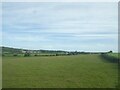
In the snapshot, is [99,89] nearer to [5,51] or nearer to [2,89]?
[2,89]

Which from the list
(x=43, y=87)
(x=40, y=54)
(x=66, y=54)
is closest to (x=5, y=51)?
(x=40, y=54)

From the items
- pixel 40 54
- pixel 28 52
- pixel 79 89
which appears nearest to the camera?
pixel 79 89

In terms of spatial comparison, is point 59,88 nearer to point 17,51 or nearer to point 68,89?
point 68,89

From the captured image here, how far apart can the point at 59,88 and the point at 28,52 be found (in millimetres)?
66551

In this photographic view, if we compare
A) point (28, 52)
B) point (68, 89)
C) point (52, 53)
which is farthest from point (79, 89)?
point (52, 53)

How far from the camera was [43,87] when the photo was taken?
81.5ft

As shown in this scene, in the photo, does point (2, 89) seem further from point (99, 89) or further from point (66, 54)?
point (66, 54)

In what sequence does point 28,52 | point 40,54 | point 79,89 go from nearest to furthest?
1. point 79,89
2. point 28,52
3. point 40,54

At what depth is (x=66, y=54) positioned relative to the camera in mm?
101312

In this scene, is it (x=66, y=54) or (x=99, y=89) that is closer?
(x=99, y=89)

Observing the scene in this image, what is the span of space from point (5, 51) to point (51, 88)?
2782 inches

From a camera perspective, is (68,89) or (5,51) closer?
(68,89)

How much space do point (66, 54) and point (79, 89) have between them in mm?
77832

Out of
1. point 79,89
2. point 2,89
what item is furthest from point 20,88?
point 79,89
